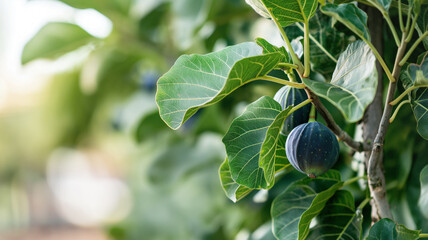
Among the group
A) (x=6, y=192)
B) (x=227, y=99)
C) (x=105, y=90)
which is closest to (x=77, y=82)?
(x=105, y=90)

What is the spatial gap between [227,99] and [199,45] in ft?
0.70

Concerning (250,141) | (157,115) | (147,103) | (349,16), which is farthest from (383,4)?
(147,103)

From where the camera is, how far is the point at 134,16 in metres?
1.33

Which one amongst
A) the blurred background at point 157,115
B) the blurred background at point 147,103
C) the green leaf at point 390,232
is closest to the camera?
the green leaf at point 390,232

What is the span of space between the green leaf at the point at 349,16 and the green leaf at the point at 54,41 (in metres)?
0.88

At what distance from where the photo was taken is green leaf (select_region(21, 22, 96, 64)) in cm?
113

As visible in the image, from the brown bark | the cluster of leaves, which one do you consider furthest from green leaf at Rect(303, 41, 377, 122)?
the brown bark

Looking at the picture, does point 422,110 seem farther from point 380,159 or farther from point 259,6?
point 259,6

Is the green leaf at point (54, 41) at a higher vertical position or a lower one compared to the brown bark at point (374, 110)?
higher

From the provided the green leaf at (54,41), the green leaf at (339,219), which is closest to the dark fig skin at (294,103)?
the green leaf at (339,219)

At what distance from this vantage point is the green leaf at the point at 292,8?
42 centimetres

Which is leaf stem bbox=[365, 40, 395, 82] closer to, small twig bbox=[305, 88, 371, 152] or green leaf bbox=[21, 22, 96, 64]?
small twig bbox=[305, 88, 371, 152]

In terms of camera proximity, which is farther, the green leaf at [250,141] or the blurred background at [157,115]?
the blurred background at [157,115]

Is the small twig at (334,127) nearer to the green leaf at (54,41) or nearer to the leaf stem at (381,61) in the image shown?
the leaf stem at (381,61)
